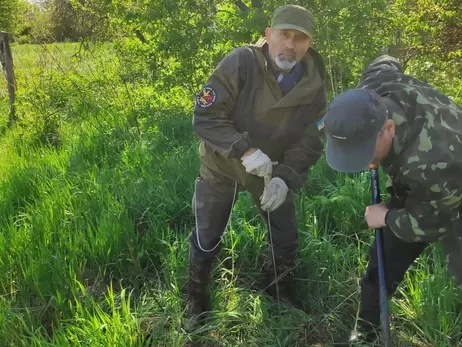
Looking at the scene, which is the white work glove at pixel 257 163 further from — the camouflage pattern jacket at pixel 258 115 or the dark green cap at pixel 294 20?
the dark green cap at pixel 294 20

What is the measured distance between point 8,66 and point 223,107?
5.55m

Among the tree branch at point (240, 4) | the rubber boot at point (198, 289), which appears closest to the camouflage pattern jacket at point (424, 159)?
the rubber boot at point (198, 289)

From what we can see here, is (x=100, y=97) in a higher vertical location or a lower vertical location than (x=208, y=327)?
higher

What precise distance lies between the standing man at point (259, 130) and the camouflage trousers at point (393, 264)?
0.53 metres

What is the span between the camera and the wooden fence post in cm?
646

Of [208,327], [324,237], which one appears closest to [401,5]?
[324,237]

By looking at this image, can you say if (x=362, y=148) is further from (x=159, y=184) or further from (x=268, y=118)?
(x=159, y=184)

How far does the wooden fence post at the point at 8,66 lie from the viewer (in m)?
6.46

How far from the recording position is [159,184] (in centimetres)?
361

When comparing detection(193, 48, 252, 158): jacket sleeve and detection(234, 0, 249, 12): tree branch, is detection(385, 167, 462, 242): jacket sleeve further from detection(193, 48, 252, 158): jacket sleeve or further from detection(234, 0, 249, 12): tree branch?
detection(234, 0, 249, 12): tree branch

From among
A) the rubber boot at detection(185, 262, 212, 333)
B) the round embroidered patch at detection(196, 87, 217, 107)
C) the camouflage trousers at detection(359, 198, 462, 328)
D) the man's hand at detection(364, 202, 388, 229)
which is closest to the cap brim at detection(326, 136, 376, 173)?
the man's hand at detection(364, 202, 388, 229)

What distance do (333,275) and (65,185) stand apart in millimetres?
2236

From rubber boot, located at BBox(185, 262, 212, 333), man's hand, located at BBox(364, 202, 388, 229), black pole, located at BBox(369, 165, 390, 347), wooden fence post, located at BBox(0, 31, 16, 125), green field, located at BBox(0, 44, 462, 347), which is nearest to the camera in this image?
man's hand, located at BBox(364, 202, 388, 229)

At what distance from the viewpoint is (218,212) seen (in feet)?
8.07
